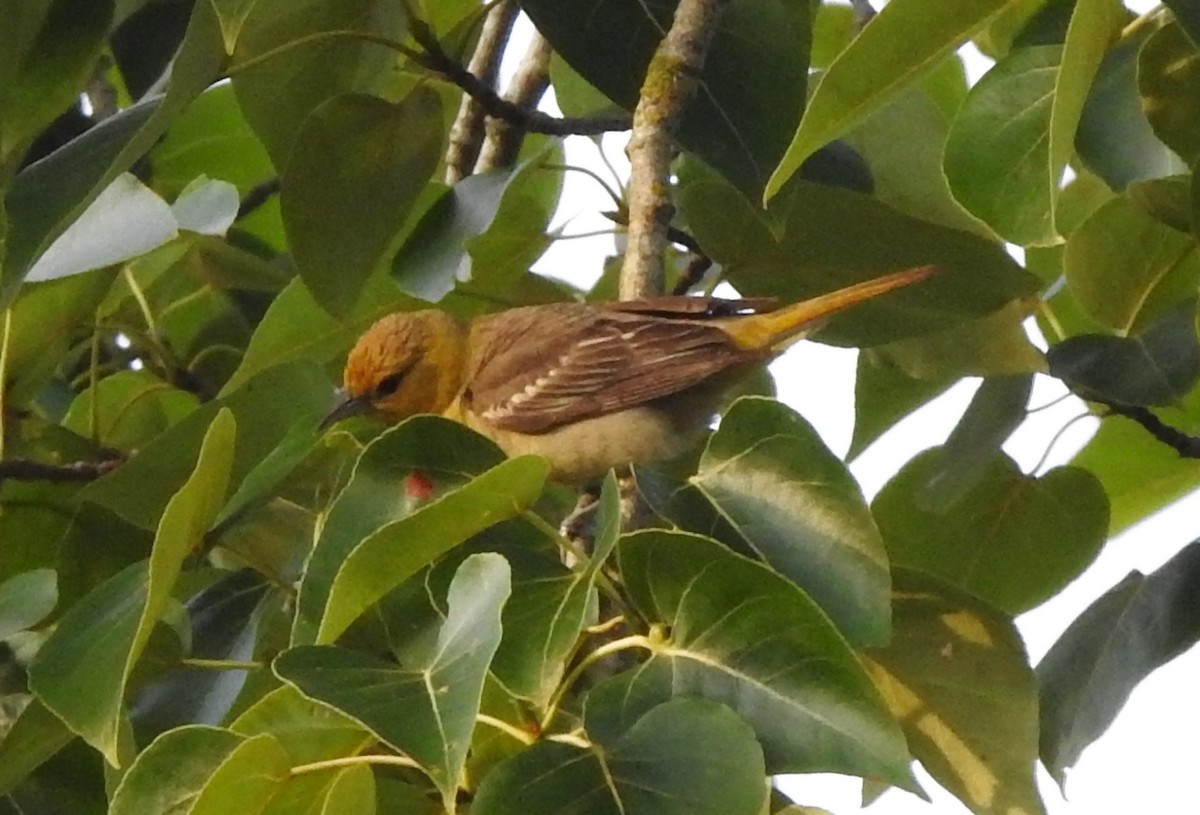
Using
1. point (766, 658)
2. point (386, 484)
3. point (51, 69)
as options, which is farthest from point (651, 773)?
point (51, 69)

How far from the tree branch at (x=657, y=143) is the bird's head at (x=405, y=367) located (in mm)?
1164

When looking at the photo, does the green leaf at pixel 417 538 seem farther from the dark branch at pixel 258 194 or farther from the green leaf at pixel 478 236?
the dark branch at pixel 258 194

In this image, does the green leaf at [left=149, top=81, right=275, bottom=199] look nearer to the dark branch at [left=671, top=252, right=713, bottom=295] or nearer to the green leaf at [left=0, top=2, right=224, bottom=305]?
the dark branch at [left=671, top=252, right=713, bottom=295]

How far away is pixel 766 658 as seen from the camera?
4.83 ft

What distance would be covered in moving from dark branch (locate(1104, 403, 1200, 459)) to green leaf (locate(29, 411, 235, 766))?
50.1 inches

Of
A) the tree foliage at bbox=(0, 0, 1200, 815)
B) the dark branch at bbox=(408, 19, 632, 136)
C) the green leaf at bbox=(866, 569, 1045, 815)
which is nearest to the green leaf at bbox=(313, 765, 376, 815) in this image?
the tree foliage at bbox=(0, 0, 1200, 815)

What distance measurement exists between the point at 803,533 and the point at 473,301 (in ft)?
3.72

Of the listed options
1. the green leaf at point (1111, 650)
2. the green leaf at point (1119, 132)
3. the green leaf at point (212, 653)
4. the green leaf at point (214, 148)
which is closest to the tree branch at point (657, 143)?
the green leaf at point (1119, 132)

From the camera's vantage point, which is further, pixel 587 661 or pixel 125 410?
pixel 125 410

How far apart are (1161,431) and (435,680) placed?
53.7 inches

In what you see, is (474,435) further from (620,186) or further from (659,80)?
(620,186)

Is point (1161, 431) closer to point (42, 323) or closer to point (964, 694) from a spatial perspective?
point (964, 694)

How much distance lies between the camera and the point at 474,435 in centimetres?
171

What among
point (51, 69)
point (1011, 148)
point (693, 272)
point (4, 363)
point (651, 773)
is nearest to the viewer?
point (651, 773)
